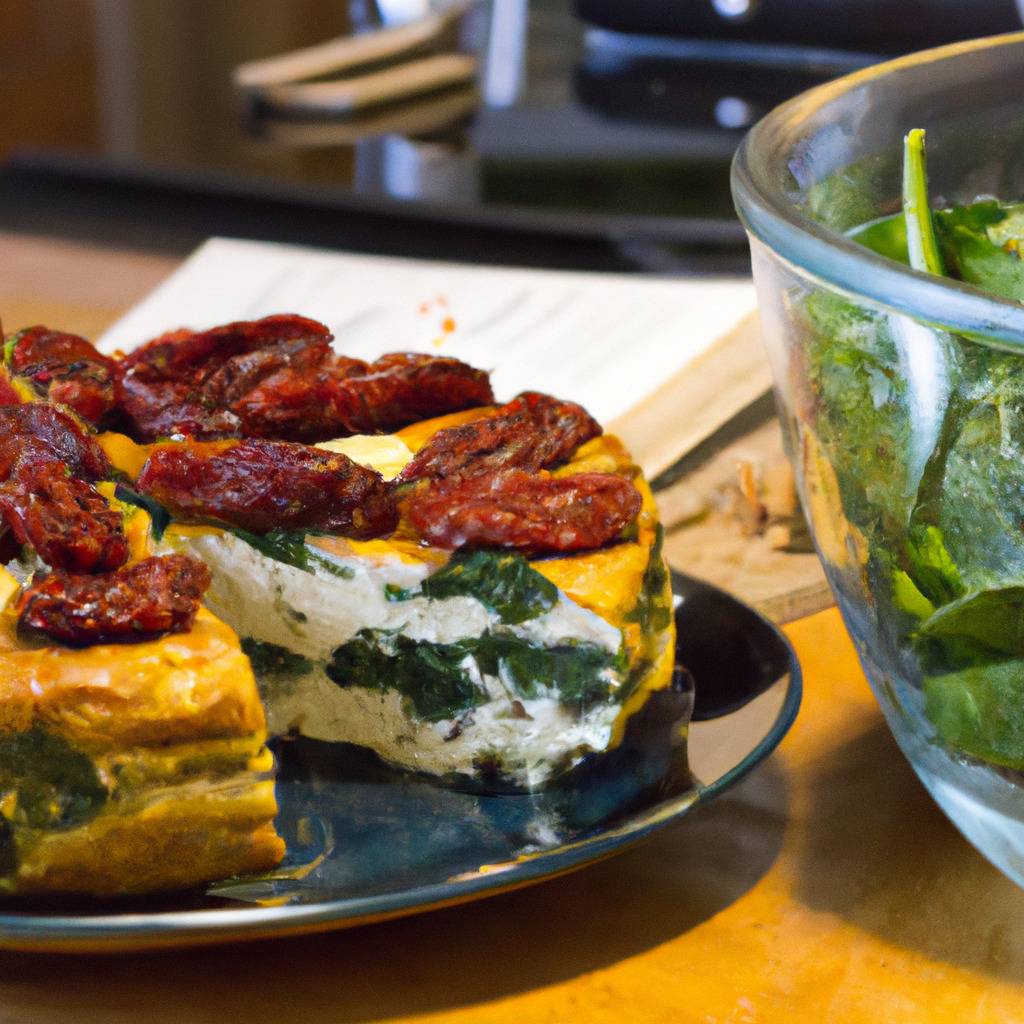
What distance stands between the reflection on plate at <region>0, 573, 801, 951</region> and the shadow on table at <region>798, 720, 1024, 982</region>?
4 centimetres

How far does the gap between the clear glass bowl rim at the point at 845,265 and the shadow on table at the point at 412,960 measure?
19cm

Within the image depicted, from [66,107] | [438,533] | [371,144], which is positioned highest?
[438,533]

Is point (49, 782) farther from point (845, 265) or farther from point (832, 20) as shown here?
point (832, 20)

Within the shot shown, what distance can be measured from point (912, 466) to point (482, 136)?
0.88m

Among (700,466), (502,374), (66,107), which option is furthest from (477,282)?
(66,107)

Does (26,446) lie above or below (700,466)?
above

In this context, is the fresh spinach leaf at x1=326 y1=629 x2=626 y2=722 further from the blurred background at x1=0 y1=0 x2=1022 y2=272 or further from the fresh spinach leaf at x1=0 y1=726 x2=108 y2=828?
the blurred background at x1=0 y1=0 x2=1022 y2=272

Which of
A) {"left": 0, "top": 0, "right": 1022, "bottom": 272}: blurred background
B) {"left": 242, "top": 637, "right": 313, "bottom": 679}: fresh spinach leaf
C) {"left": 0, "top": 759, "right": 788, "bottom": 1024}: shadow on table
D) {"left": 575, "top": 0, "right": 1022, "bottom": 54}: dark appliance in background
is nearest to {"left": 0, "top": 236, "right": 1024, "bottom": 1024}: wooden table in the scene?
{"left": 0, "top": 759, "right": 788, "bottom": 1024}: shadow on table

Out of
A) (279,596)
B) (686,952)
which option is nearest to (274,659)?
(279,596)

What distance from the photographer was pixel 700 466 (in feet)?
2.60

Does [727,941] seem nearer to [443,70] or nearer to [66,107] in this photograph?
[443,70]

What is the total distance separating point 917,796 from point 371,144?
85cm

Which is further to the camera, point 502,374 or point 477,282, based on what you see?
point 477,282

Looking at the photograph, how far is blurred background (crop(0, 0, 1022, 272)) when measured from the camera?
1.14 metres
